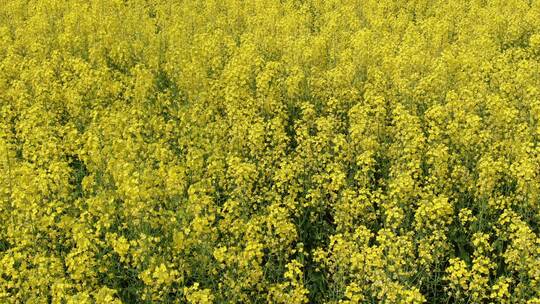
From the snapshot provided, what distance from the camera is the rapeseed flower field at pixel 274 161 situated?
561cm

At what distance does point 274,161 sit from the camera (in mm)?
7914

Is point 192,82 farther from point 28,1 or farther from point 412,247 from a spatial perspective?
point 28,1

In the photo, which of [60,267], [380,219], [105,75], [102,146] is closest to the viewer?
[60,267]

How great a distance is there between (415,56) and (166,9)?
26.5ft

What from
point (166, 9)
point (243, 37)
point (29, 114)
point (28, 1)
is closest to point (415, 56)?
point (243, 37)

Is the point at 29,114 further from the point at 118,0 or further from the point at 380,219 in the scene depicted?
the point at 118,0

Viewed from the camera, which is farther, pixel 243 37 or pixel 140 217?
pixel 243 37

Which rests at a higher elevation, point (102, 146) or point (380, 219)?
point (102, 146)

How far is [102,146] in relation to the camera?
25.7 ft

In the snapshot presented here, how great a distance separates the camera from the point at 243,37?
480 inches

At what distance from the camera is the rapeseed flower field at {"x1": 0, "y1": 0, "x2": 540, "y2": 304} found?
5605mm

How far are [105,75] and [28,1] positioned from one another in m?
8.37

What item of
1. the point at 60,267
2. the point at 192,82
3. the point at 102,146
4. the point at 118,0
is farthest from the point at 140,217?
the point at 118,0

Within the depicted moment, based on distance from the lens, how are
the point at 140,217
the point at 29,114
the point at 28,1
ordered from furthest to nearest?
1. the point at 28,1
2. the point at 29,114
3. the point at 140,217
